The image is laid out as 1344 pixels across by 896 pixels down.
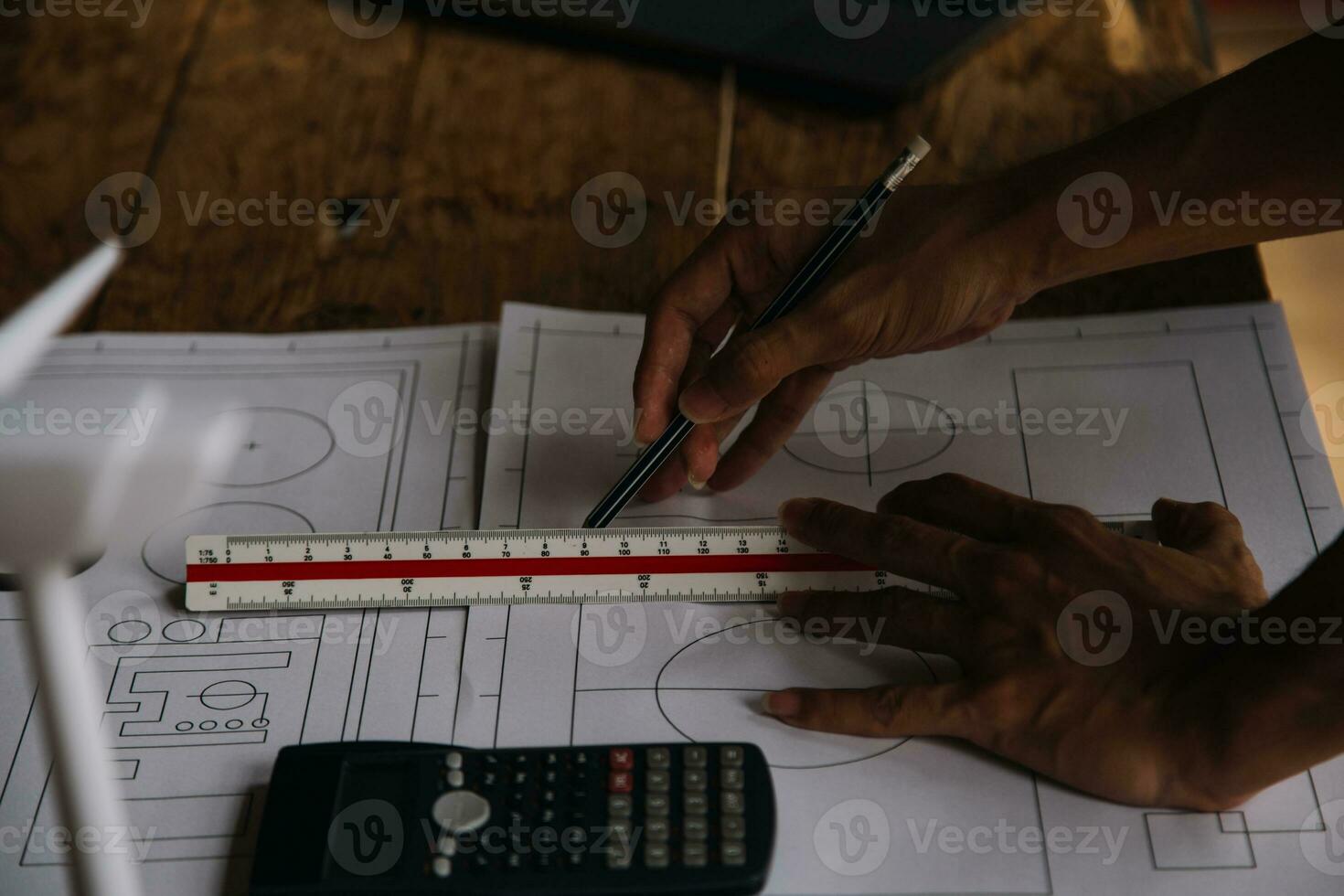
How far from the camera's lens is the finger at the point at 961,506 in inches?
28.5

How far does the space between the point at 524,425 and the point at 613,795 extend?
33 cm

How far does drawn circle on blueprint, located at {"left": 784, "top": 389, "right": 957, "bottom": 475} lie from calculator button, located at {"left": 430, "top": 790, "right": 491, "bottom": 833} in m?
0.36

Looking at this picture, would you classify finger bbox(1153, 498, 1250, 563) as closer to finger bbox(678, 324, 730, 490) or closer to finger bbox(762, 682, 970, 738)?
finger bbox(762, 682, 970, 738)

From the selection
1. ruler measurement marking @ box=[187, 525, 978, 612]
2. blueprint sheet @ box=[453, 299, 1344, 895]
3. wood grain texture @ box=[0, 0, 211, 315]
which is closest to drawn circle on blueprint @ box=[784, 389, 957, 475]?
blueprint sheet @ box=[453, 299, 1344, 895]

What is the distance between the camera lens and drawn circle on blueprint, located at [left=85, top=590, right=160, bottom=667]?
0.73 metres

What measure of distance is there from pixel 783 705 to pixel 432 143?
654 millimetres

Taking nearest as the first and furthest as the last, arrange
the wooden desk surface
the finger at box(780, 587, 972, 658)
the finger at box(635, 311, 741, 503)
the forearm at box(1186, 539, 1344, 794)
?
the forearm at box(1186, 539, 1344, 794)
the finger at box(780, 587, 972, 658)
the finger at box(635, 311, 741, 503)
the wooden desk surface

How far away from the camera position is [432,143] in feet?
3.46

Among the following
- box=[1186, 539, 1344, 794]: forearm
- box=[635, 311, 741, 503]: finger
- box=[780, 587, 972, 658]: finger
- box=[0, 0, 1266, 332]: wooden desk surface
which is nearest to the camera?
box=[1186, 539, 1344, 794]: forearm

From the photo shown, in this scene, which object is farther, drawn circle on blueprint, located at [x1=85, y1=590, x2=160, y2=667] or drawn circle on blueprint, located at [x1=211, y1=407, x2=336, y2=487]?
drawn circle on blueprint, located at [x1=211, y1=407, x2=336, y2=487]

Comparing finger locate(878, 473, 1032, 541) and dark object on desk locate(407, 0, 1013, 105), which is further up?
dark object on desk locate(407, 0, 1013, 105)

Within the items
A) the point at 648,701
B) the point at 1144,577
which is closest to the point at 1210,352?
the point at 1144,577

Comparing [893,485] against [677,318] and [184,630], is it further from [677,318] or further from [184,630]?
[184,630]

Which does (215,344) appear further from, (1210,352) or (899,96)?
(1210,352)
